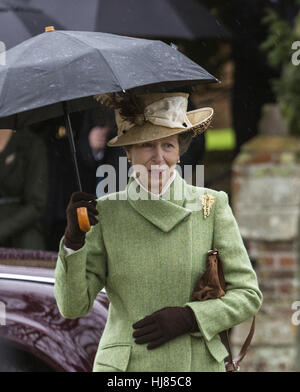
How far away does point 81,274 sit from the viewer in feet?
8.33

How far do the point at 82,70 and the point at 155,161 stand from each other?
0.35m

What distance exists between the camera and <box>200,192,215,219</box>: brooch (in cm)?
266

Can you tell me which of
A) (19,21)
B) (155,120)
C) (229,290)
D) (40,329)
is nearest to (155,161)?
(155,120)

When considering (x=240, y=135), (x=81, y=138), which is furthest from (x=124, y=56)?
(x=240, y=135)

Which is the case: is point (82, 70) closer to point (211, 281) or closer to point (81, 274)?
point (81, 274)

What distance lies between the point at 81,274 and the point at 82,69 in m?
0.58

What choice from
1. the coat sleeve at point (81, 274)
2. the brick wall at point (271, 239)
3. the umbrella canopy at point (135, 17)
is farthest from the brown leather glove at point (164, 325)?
the brick wall at point (271, 239)

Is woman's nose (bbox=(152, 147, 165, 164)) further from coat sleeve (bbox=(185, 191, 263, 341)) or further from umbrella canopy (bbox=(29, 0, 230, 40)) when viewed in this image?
umbrella canopy (bbox=(29, 0, 230, 40))

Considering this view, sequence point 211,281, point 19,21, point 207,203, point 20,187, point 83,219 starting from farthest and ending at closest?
point 20,187 < point 19,21 < point 207,203 < point 211,281 < point 83,219

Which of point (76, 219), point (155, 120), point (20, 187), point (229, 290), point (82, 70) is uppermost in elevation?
point (82, 70)

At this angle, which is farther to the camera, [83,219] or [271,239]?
[271,239]

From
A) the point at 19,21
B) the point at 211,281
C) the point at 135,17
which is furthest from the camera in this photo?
the point at 135,17

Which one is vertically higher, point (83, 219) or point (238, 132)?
point (83, 219)

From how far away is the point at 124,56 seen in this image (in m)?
2.60
